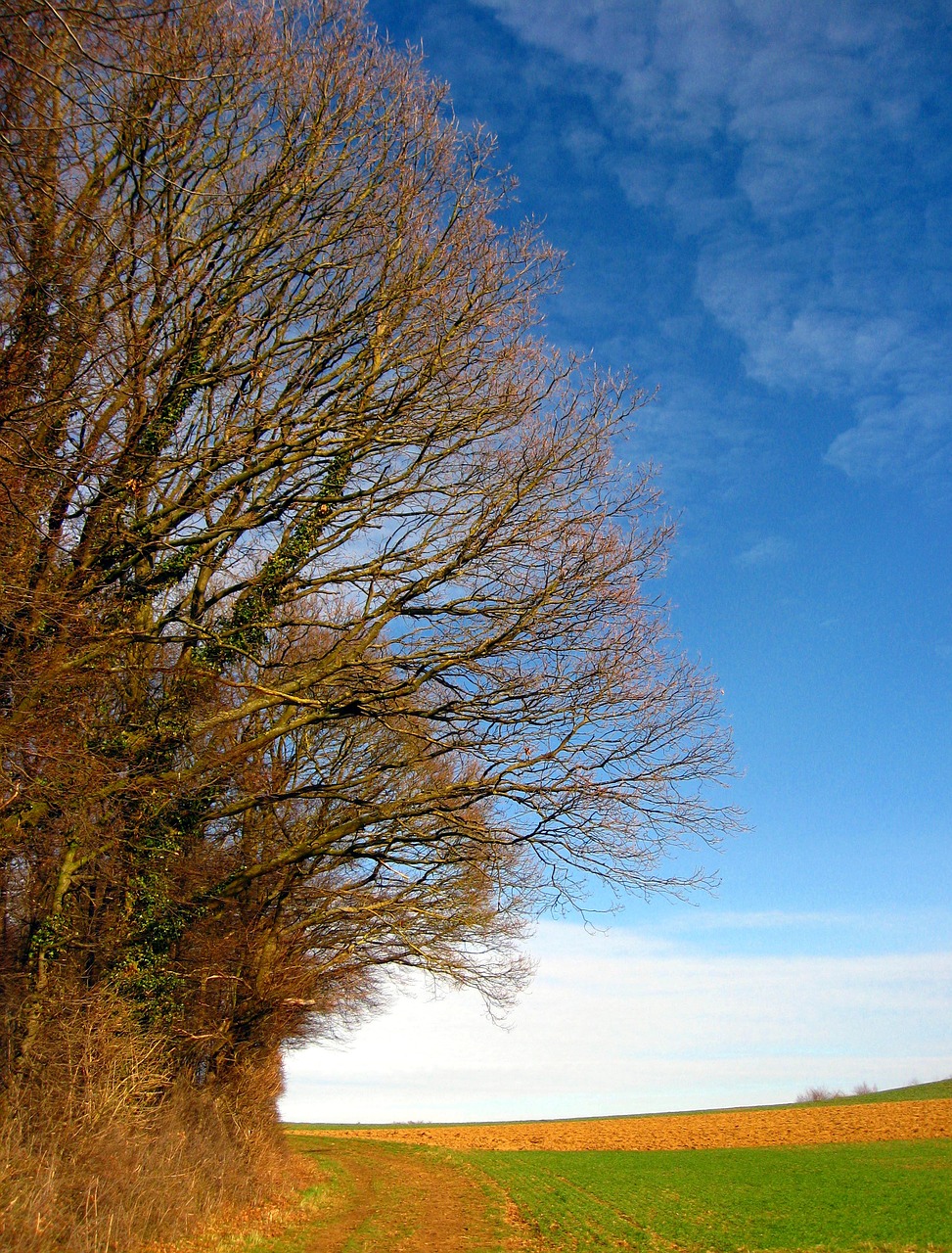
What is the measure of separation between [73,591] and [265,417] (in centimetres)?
296

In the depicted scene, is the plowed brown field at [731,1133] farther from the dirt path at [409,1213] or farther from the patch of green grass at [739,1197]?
the dirt path at [409,1213]

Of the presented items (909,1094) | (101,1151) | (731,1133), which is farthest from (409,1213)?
(909,1094)

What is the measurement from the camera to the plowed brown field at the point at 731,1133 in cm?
3628

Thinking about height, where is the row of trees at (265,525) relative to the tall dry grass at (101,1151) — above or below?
above

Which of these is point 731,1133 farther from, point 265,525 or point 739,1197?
point 265,525

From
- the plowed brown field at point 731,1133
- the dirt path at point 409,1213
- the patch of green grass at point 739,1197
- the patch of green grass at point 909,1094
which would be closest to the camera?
the dirt path at point 409,1213

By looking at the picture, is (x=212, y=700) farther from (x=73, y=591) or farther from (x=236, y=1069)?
(x=236, y=1069)

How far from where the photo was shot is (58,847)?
10328 mm

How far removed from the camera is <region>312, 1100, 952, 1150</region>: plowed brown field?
3628 centimetres

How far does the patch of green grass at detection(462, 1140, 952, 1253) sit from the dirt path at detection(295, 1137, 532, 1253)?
0.80 m

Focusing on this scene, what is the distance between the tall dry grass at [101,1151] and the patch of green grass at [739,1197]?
546 centimetres

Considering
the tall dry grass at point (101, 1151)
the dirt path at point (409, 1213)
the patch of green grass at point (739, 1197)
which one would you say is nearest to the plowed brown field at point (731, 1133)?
the patch of green grass at point (739, 1197)

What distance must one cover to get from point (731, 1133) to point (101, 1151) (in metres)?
41.0

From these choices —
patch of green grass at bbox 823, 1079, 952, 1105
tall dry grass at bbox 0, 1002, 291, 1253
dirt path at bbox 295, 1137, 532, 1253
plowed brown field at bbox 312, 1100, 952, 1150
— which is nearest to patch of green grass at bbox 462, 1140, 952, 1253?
dirt path at bbox 295, 1137, 532, 1253
